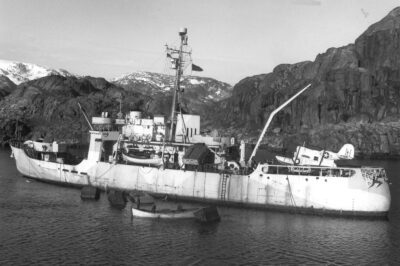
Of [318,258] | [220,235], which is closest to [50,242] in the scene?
[220,235]

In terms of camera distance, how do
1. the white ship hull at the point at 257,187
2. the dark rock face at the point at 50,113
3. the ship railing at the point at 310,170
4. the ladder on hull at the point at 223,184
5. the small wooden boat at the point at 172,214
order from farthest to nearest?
the dark rock face at the point at 50,113
the ladder on hull at the point at 223,184
the ship railing at the point at 310,170
the white ship hull at the point at 257,187
the small wooden boat at the point at 172,214

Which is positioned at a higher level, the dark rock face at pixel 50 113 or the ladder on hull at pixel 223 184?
the dark rock face at pixel 50 113

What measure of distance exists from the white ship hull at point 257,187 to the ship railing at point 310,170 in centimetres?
45

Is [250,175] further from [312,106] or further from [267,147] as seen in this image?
[312,106]

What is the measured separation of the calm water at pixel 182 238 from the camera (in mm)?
30266

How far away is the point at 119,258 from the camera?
2988 cm

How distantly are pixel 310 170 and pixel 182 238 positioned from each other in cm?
1631

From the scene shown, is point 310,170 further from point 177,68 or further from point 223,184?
point 177,68

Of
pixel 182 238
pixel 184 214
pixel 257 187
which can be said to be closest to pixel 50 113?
pixel 257 187

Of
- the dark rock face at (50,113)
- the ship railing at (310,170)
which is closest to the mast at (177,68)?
the ship railing at (310,170)

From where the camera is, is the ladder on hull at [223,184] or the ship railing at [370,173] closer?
the ship railing at [370,173]

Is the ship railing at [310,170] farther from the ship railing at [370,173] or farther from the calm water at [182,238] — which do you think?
the calm water at [182,238]

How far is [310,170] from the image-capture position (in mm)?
44281

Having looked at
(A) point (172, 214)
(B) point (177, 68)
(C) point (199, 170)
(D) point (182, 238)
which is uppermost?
(B) point (177, 68)
